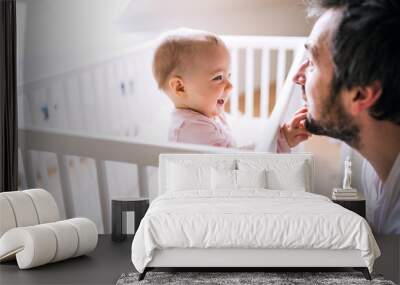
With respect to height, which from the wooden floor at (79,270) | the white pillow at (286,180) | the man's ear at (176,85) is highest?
the man's ear at (176,85)

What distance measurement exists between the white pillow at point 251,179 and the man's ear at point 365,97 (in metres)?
1.05

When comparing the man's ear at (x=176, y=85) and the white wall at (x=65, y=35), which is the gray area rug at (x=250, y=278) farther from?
the white wall at (x=65, y=35)

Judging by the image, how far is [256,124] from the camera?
21.6 ft

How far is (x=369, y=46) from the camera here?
6102 mm

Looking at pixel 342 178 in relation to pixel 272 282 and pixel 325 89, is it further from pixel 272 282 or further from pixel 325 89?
pixel 272 282

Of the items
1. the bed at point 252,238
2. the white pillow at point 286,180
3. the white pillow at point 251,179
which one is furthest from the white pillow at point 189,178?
the bed at point 252,238

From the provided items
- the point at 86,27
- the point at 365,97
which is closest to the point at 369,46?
the point at 365,97

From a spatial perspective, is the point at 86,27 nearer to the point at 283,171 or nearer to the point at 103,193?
the point at 103,193

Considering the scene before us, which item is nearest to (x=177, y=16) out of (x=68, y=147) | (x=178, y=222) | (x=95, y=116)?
(x=95, y=116)

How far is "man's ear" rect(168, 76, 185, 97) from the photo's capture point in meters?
6.51

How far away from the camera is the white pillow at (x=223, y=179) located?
598cm

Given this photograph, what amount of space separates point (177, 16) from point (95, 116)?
1.25 metres

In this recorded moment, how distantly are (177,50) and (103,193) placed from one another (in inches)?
61.5

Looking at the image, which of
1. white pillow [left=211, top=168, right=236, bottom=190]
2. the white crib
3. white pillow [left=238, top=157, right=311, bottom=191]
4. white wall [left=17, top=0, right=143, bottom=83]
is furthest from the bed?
white wall [left=17, top=0, right=143, bottom=83]
